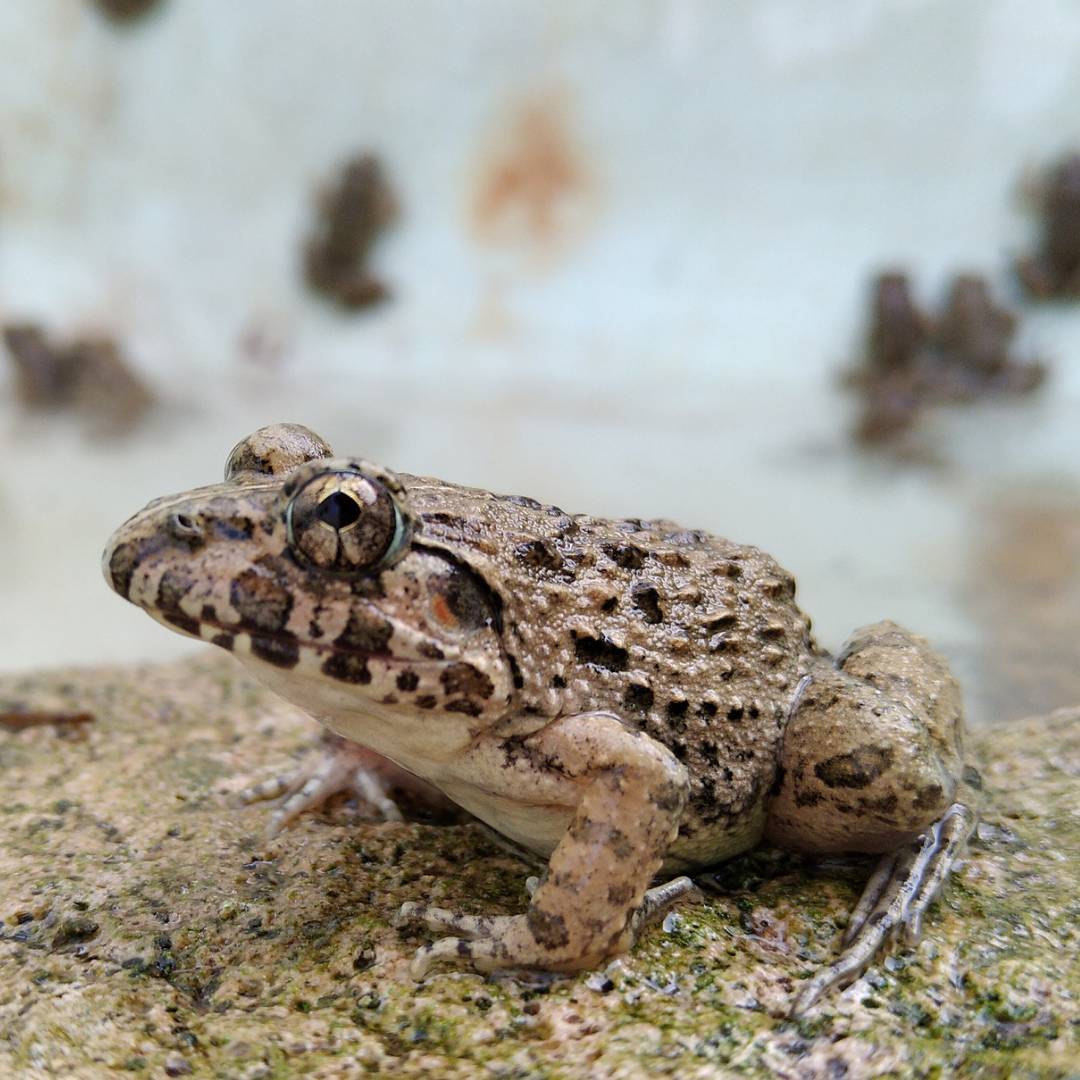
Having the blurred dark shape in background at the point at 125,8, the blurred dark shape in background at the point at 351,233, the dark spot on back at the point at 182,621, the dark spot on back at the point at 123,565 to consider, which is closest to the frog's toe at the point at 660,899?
the dark spot on back at the point at 182,621

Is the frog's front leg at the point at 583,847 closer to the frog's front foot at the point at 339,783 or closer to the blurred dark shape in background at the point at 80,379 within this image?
the frog's front foot at the point at 339,783

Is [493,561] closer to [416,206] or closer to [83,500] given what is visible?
[83,500]

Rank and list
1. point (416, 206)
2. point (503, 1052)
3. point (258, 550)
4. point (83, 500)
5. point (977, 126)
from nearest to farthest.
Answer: point (503, 1052)
point (258, 550)
point (83, 500)
point (977, 126)
point (416, 206)

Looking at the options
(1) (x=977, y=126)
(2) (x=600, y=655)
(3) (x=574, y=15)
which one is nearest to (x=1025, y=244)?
(1) (x=977, y=126)

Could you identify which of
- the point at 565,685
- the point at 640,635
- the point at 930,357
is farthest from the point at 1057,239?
the point at 565,685

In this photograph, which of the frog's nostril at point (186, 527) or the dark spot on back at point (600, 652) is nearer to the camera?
the frog's nostril at point (186, 527)

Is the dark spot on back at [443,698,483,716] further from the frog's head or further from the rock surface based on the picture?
the rock surface
